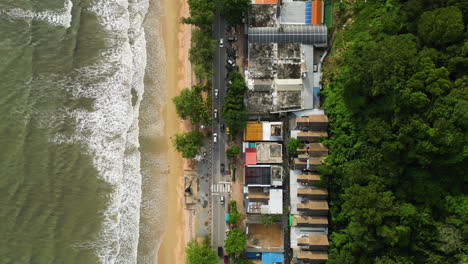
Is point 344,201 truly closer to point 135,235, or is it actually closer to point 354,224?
point 354,224

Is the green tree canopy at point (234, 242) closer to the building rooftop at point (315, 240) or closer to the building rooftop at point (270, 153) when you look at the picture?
the building rooftop at point (315, 240)

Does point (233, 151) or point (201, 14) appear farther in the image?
point (233, 151)

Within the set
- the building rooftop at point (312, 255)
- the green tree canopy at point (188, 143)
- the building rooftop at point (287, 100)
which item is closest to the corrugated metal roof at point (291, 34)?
the building rooftop at point (287, 100)

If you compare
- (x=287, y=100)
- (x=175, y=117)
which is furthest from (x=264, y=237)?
(x=175, y=117)

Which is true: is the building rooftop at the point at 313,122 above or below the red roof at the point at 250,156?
above

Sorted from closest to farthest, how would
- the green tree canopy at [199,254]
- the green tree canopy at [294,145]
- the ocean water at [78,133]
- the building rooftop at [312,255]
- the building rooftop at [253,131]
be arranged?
the building rooftop at [312,255] → the green tree canopy at [199,254] → the ocean water at [78,133] → the green tree canopy at [294,145] → the building rooftop at [253,131]

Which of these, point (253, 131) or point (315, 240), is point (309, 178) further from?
point (253, 131)

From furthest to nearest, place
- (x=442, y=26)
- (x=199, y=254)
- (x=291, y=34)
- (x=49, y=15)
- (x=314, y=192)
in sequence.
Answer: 1. (x=49, y=15)
2. (x=291, y=34)
3. (x=314, y=192)
4. (x=199, y=254)
5. (x=442, y=26)
